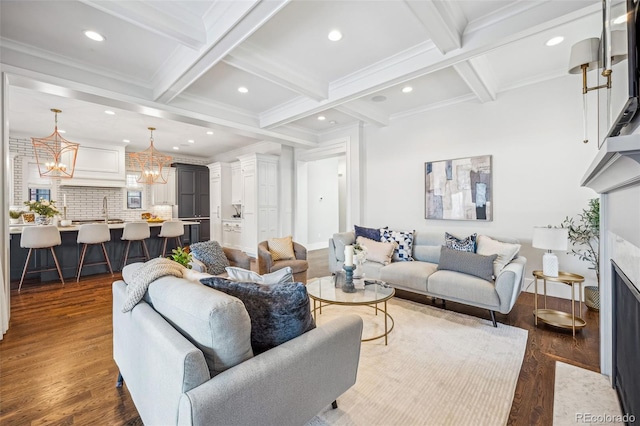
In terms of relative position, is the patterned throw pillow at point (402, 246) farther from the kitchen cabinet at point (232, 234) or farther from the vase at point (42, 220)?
the vase at point (42, 220)

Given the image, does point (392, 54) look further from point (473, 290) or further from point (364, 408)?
point (364, 408)

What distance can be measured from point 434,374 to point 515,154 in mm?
3177

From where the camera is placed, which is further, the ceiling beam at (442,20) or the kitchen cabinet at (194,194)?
the kitchen cabinet at (194,194)

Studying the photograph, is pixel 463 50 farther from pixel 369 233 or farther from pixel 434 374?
pixel 434 374

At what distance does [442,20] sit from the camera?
2281 mm

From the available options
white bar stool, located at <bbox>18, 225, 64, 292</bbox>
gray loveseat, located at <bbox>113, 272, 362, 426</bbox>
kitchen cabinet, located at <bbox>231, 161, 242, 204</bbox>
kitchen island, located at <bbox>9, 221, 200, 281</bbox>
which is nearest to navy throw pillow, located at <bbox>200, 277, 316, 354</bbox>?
gray loveseat, located at <bbox>113, 272, 362, 426</bbox>

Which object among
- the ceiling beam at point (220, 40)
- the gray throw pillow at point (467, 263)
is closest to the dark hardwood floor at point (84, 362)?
the gray throw pillow at point (467, 263)

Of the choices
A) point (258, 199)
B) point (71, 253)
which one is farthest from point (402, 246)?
point (71, 253)

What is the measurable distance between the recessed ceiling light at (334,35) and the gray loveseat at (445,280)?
8.52 ft

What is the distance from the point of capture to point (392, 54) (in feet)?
9.91

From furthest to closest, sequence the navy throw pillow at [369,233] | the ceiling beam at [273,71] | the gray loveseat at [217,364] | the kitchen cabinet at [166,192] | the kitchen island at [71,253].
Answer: the kitchen cabinet at [166,192] < the kitchen island at [71,253] < the navy throw pillow at [369,233] < the ceiling beam at [273,71] < the gray loveseat at [217,364]

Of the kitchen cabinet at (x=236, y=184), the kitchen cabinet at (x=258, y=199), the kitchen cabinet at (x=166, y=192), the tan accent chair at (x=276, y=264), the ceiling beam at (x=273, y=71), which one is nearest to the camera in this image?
the ceiling beam at (x=273, y=71)

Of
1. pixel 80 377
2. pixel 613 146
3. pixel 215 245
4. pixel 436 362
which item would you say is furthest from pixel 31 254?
pixel 613 146

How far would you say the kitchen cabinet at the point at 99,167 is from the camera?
254 inches
